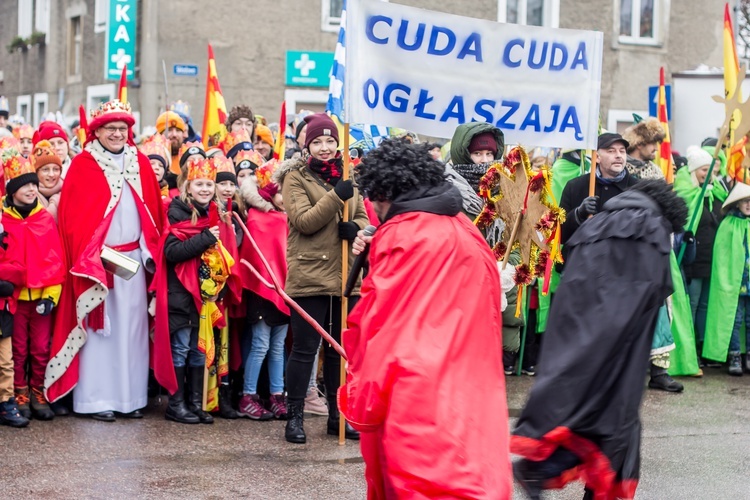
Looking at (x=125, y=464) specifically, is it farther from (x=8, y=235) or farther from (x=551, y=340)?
(x=551, y=340)

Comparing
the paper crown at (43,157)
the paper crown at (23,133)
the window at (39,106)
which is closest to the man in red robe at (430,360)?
the paper crown at (43,157)

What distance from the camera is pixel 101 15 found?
24.2 m

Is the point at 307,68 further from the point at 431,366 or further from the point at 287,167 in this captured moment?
the point at 431,366

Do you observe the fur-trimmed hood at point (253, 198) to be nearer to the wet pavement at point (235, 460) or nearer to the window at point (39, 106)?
the wet pavement at point (235, 460)

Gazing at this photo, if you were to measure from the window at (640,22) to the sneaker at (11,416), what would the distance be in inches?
775

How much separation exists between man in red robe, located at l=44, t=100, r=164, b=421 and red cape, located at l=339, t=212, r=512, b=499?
12.8 feet

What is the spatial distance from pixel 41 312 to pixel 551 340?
15.0 ft

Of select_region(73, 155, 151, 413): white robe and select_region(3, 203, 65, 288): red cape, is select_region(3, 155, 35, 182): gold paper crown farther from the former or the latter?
select_region(73, 155, 151, 413): white robe

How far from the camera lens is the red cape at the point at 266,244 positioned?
336 inches

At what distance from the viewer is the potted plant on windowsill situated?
29550mm

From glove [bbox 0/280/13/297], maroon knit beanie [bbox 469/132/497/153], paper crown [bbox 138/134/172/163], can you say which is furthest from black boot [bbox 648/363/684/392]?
glove [bbox 0/280/13/297]

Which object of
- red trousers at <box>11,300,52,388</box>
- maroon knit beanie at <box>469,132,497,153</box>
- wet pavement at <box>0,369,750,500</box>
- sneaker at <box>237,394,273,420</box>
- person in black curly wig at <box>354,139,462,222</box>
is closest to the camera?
person in black curly wig at <box>354,139,462,222</box>

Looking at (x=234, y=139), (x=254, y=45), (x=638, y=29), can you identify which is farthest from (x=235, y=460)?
(x=638, y=29)

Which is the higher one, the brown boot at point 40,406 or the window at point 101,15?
the window at point 101,15
